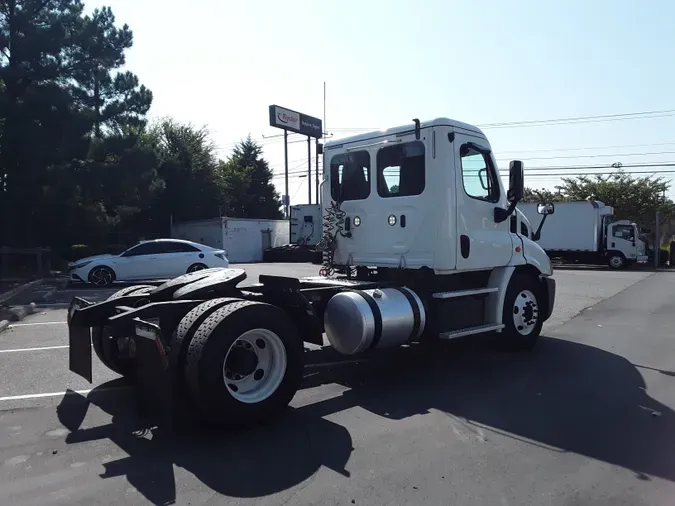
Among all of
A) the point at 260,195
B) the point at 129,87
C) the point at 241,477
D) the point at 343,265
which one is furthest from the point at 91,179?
the point at 260,195

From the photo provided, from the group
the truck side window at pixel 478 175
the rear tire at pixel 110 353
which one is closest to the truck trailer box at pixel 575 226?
the truck side window at pixel 478 175

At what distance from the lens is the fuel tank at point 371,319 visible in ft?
19.1

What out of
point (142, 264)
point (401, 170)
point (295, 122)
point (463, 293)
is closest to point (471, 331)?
point (463, 293)

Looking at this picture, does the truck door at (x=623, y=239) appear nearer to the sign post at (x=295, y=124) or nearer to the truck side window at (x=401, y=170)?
the sign post at (x=295, y=124)

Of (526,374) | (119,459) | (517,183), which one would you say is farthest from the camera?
(517,183)

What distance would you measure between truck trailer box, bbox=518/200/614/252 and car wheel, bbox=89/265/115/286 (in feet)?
69.8

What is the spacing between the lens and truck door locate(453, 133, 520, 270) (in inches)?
273

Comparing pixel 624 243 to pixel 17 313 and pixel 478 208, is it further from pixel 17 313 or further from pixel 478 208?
pixel 17 313

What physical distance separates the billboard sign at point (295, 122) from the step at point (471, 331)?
41488 mm

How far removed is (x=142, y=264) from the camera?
17.3 m

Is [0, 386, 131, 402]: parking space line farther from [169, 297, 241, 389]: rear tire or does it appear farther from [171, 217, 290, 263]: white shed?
[171, 217, 290, 263]: white shed

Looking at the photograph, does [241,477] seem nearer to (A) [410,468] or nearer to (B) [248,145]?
(A) [410,468]

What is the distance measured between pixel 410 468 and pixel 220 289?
8.53 feet

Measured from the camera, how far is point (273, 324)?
496cm
